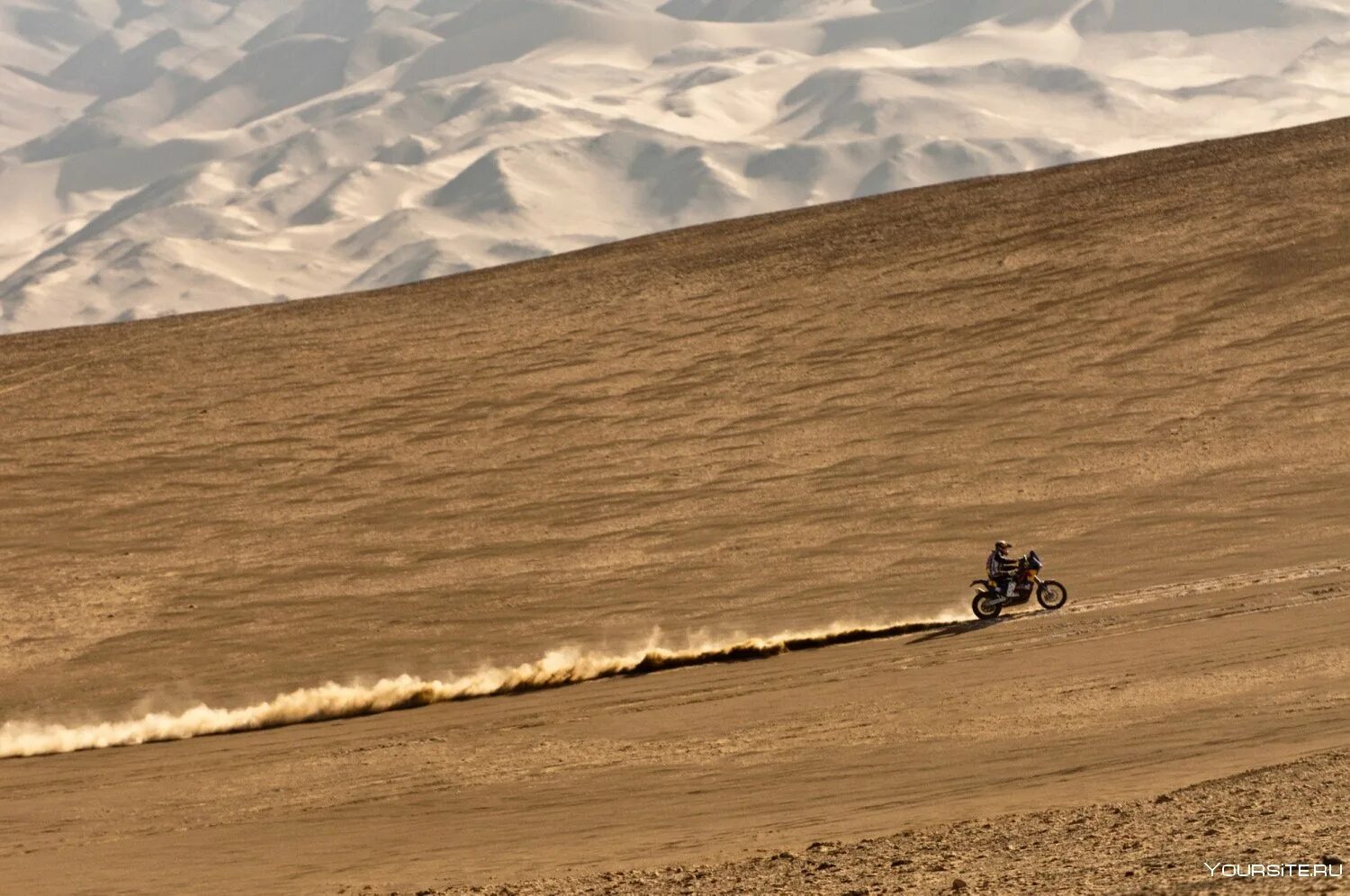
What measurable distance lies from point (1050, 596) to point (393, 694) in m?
6.37

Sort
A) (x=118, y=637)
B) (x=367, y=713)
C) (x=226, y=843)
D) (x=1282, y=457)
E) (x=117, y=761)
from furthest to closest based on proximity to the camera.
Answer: (x=1282, y=457), (x=118, y=637), (x=367, y=713), (x=117, y=761), (x=226, y=843)

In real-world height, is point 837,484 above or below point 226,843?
above

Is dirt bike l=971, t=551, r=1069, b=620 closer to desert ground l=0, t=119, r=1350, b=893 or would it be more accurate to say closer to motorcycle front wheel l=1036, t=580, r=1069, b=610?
motorcycle front wheel l=1036, t=580, r=1069, b=610

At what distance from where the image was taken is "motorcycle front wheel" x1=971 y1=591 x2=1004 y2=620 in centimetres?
1691

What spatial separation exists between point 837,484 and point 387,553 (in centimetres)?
613

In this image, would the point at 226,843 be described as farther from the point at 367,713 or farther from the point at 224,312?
the point at 224,312

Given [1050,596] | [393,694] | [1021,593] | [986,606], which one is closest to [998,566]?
[1021,593]

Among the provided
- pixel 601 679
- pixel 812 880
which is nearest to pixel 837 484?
pixel 601 679

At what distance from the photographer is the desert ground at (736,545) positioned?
1070 centimetres

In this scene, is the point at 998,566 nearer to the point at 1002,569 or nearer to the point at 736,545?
the point at 1002,569

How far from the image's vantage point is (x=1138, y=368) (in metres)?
27.5

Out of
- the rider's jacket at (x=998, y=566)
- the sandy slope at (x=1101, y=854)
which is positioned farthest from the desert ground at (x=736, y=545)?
the rider's jacket at (x=998, y=566)

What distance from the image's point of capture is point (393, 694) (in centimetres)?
1645

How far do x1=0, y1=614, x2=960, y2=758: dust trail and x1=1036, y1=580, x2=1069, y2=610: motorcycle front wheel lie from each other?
0.87 m
